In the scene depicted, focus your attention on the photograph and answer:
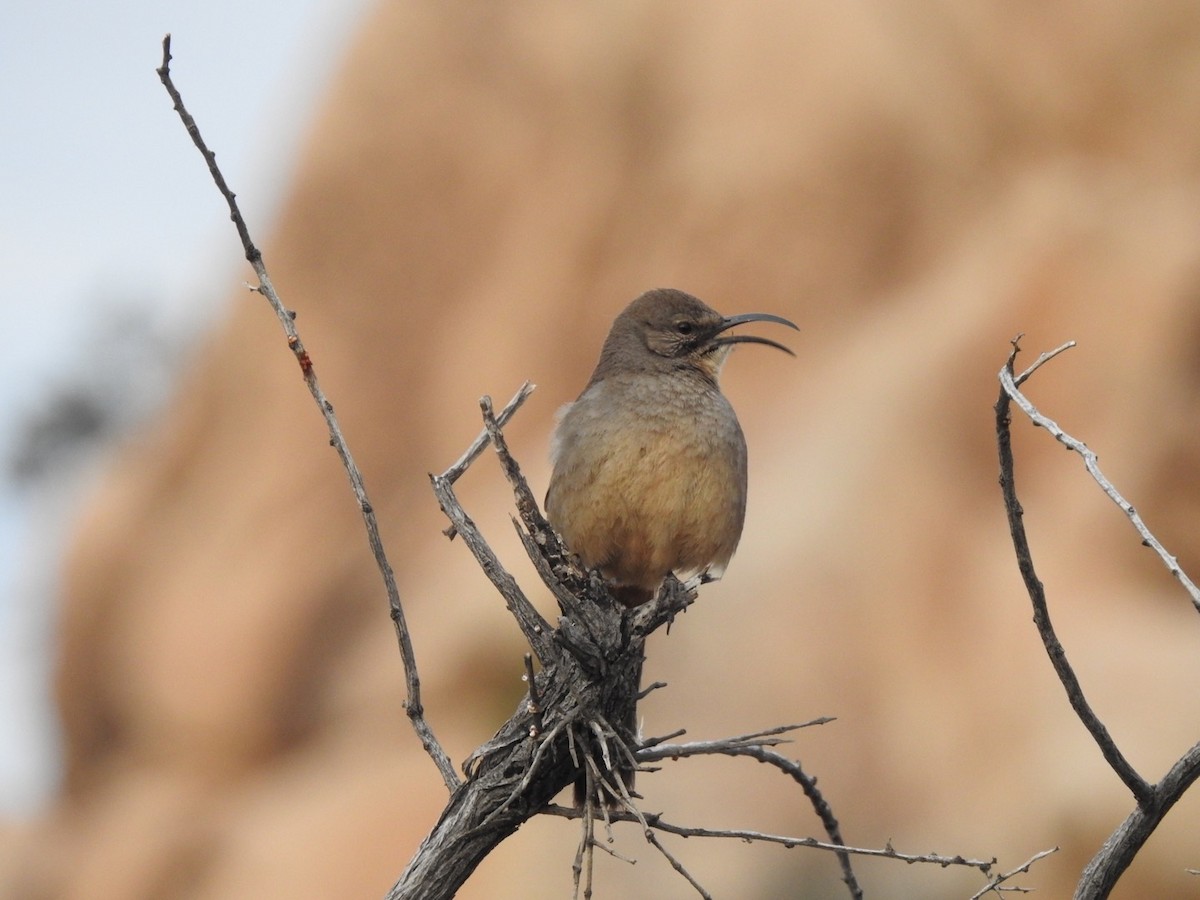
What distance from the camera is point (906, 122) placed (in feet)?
56.7

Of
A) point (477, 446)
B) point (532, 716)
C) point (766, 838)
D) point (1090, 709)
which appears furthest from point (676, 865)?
point (477, 446)

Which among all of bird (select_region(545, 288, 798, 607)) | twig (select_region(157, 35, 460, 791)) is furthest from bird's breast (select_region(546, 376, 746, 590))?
twig (select_region(157, 35, 460, 791))

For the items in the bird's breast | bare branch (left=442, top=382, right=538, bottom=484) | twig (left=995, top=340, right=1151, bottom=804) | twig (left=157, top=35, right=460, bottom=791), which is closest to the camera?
→ twig (left=995, top=340, right=1151, bottom=804)

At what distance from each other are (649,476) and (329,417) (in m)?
1.87

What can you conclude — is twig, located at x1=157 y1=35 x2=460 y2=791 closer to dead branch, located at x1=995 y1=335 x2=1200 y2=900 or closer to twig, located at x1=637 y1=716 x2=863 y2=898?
twig, located at x1=637 y1=716 x2=863 y2=898

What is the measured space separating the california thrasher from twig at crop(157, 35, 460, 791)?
1.63 m

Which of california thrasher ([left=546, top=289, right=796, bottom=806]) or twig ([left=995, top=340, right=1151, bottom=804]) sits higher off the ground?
california thrasher ([left=546, top=289, right=796, bottom=806])

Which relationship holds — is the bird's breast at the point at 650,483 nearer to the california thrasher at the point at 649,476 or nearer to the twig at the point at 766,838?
the california thrasher at the point at 649,476

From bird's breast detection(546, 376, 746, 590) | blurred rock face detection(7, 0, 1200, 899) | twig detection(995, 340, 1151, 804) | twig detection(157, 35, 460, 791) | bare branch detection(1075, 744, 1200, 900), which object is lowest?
bare branch detection(1075, 744, 1200, 900)

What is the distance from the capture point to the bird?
493 centimetres

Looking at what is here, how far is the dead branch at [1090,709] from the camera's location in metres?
2.64

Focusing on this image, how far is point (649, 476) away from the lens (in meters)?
4.93

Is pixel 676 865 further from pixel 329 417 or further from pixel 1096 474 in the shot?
pixel 329 417

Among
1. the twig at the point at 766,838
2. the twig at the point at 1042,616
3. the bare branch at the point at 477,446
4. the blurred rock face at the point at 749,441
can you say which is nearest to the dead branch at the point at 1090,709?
the twig at the point at 1042,616
